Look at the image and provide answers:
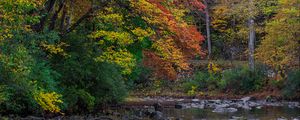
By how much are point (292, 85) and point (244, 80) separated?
15.8ft

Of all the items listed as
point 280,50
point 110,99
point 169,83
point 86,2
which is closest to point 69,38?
point 86,2

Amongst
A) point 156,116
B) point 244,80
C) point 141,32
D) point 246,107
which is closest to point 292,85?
point 244,80

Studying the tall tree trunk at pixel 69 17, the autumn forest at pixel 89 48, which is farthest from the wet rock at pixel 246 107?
the tall tree trunk at pixel 69 17

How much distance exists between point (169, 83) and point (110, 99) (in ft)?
60.3

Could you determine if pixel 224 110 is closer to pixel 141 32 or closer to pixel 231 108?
pixel 231 108

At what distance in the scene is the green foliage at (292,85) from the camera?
109 ft

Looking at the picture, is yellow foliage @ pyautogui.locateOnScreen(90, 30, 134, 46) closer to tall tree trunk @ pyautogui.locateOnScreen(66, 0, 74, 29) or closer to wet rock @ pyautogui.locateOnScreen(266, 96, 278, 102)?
tall tree trunk @ pyautogui.locateOnScreen(66, 0, 74, 29)

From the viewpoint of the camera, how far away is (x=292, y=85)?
3312cm

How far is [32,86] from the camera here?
54.2 ft

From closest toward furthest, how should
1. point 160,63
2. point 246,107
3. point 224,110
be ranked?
1. point 160,63
2. point 224,110
3. point 246,107

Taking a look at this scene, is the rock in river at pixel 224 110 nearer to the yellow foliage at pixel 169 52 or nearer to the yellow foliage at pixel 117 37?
the yellow foliage at pixel 169 52

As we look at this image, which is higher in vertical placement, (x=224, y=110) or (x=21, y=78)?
(x=21, y=78)

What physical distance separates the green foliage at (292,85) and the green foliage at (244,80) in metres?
3.33

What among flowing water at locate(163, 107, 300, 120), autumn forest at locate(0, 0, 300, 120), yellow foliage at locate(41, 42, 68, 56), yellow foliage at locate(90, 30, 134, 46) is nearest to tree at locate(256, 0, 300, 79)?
autumn forest at locate(0, 0, 300, 120)
